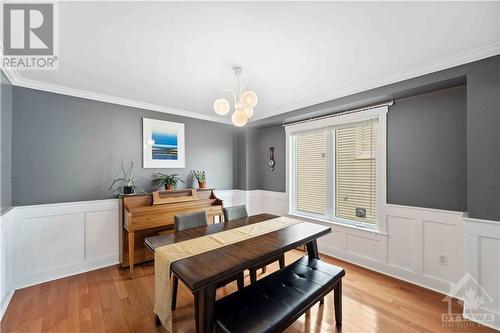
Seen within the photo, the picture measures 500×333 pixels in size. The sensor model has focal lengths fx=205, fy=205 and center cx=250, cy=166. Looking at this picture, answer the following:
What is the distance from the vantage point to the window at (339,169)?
113 inches

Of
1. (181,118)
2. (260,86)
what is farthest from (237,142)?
(260,86)

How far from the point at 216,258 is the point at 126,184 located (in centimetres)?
236

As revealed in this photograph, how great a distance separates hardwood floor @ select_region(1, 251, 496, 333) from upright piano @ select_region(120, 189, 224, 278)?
1.34 ft

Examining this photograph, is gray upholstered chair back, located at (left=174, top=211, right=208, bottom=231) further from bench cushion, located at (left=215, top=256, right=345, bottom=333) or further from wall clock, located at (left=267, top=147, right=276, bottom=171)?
wall clock, located at (left=267, top=147, right=276, bottom=171)

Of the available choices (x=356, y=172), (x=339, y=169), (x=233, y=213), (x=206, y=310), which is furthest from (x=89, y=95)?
(x=356, y=172)

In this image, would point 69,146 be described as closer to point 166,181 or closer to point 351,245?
point 166,181

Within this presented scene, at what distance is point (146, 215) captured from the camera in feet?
9.08

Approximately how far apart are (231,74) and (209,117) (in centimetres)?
185

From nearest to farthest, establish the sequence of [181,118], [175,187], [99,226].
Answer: [99,226] → [175,187] → [181,118]

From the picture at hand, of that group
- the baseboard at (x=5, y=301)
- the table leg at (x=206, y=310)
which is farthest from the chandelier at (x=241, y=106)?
the baseboard at (x=5, y=301)

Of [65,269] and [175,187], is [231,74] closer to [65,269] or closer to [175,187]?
[175,187]

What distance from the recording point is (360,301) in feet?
6.98

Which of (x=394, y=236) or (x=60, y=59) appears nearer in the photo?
(x=60, y=59)

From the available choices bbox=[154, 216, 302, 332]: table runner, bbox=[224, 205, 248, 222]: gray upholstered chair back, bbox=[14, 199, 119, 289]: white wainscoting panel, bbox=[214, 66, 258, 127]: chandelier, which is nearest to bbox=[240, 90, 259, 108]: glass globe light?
bbox=[214, 66, 258, 127]: chandelier
